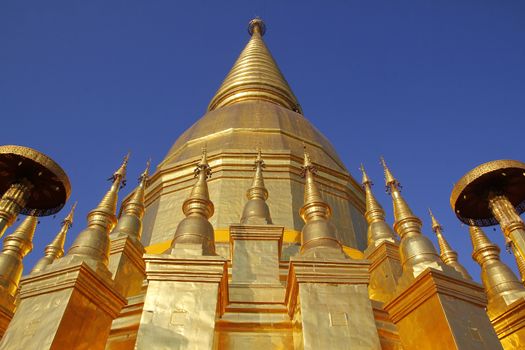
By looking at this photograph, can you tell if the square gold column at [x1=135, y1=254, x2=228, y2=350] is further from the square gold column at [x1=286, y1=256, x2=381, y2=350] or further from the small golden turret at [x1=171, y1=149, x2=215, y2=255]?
the square gold column at [x1=286, y1=256, x2=381, y2=350]

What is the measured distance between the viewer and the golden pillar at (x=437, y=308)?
16.6ft

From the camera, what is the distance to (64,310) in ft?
16.5

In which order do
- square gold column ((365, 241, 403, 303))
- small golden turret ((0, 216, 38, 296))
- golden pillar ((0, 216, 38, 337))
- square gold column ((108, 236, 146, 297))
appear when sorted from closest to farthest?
golden pillar ((0, 216, 38, 337)) → small golden turret ((0, 216, 38, 296)) → square gold column ((108, 236, 146, 297)) → square gold column ((365, 241, 403, 303))

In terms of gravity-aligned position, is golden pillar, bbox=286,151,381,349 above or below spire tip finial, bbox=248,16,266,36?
below

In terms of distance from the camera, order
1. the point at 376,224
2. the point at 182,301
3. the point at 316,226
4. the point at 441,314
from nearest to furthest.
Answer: the point at 441,314 < the point at 182,301 < the point at 316,226 < the point at 376,224

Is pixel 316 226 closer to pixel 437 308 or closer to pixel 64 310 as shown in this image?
pixel 437 308

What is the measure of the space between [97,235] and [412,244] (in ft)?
14.0

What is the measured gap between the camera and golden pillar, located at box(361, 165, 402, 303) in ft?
28.4

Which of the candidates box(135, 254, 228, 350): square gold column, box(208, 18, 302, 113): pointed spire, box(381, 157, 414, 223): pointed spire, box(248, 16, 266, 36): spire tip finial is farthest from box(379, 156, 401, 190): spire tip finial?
box(248, 16, 266, 36): spire tip finial

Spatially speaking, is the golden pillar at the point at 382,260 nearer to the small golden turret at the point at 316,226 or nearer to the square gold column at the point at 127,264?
the small golden turret at the point at 316,226

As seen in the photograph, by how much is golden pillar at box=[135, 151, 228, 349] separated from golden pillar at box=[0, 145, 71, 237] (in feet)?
11.0

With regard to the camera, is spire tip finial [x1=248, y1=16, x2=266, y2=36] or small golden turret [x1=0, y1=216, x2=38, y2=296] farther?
spire tip finial [x1=248, y1=16, x2=266, y2=36]

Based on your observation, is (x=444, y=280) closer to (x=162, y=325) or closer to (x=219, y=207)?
(x=162, y=325)

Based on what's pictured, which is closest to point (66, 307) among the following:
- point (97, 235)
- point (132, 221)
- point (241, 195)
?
point (97, 235)
